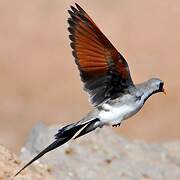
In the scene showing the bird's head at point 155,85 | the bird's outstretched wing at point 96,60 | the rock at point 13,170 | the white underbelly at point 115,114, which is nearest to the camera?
the bird's outstretched wing at point 96,60

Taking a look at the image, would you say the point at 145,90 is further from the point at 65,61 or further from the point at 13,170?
the point at 65,61

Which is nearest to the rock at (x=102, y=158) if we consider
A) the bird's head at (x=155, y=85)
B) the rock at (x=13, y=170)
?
the rock at (x=13, y=170)

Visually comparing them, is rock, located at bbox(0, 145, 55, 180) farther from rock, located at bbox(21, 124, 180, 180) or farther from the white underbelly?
the white underbelly

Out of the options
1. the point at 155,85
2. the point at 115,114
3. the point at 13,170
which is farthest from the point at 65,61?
the point at 115,114

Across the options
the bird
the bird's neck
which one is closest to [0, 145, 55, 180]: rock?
the bird

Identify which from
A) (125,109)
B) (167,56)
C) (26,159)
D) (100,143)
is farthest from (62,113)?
(125,109)

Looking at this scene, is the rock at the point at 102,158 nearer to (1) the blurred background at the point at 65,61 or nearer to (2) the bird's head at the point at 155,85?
(2) the bird's head at the point at 155,85
